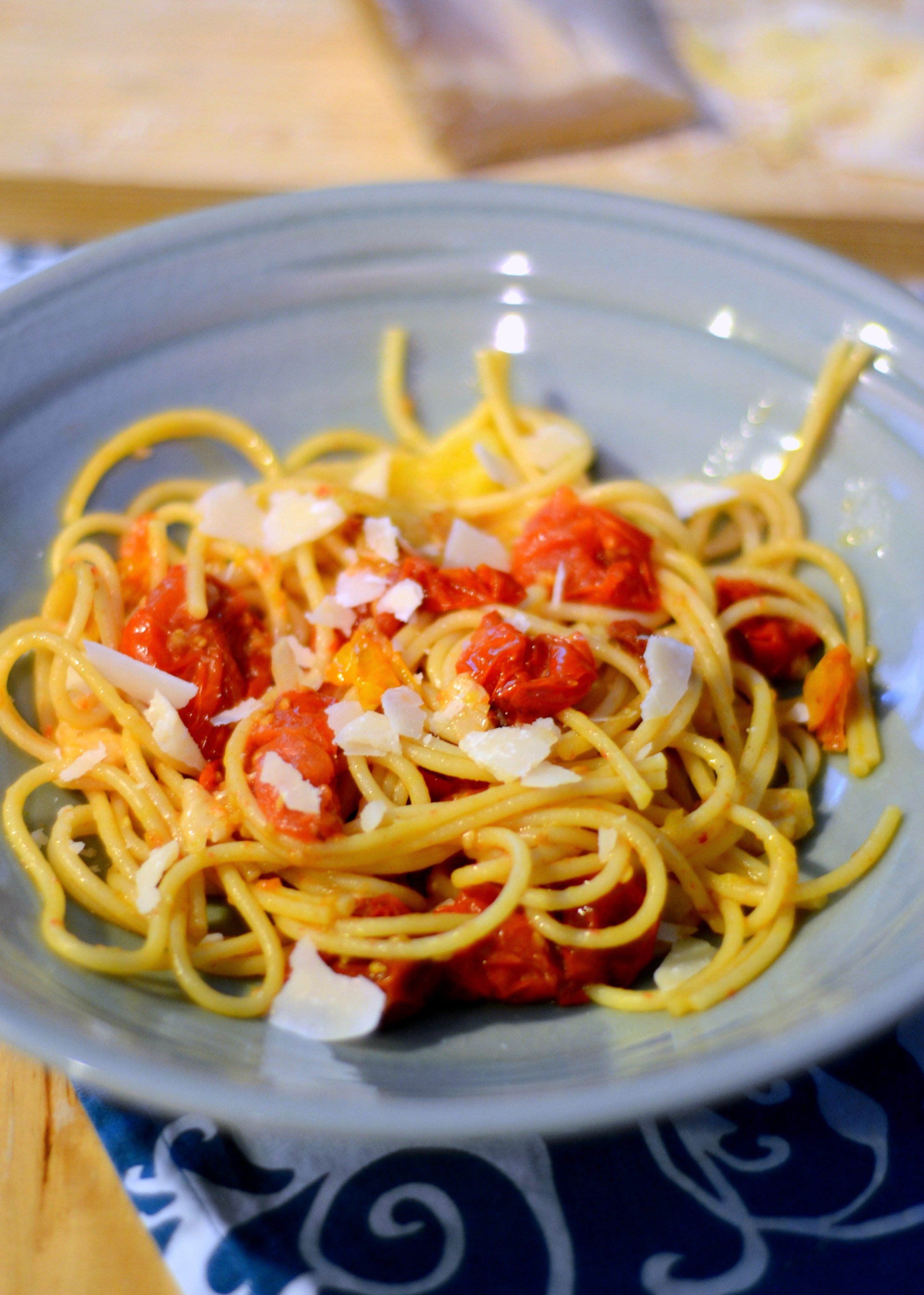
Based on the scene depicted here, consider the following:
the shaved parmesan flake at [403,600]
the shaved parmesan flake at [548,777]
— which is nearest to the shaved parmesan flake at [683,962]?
Result: the shaved parmesan flake at [548,777]

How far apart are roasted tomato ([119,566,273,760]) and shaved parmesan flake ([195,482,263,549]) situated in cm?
15

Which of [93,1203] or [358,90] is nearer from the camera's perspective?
[93,1203]

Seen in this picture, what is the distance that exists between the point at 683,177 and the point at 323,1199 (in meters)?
3.80

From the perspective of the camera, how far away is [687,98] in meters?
4.47

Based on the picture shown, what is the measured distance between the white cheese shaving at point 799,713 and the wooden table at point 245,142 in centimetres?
228

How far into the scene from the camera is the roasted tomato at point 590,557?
9.26ft

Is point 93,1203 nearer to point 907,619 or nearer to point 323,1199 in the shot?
point 323,1199

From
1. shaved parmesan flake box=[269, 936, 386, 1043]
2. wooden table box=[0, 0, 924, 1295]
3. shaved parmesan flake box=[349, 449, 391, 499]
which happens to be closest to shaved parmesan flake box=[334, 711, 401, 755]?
shaved parmesan flake box=[269, 936, 386, 1043]

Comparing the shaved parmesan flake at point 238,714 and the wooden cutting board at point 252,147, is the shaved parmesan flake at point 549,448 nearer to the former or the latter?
the shaved parmesan flake at point 238,714

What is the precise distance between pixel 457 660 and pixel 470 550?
1.14ft

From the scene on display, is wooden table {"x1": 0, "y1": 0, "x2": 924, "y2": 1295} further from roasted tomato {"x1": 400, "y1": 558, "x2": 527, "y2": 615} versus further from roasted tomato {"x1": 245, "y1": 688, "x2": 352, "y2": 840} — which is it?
roasted tomato {"x1": 245, "y1": 688, "x2": 352, "y2": 840}

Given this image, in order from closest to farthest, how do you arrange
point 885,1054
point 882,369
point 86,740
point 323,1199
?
1. point 323,1199
2. point 885,1054
3. point 86,740
4. point 882,369

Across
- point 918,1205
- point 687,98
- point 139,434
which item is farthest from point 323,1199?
point 687,98

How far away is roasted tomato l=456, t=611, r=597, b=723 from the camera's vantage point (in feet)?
8.23
